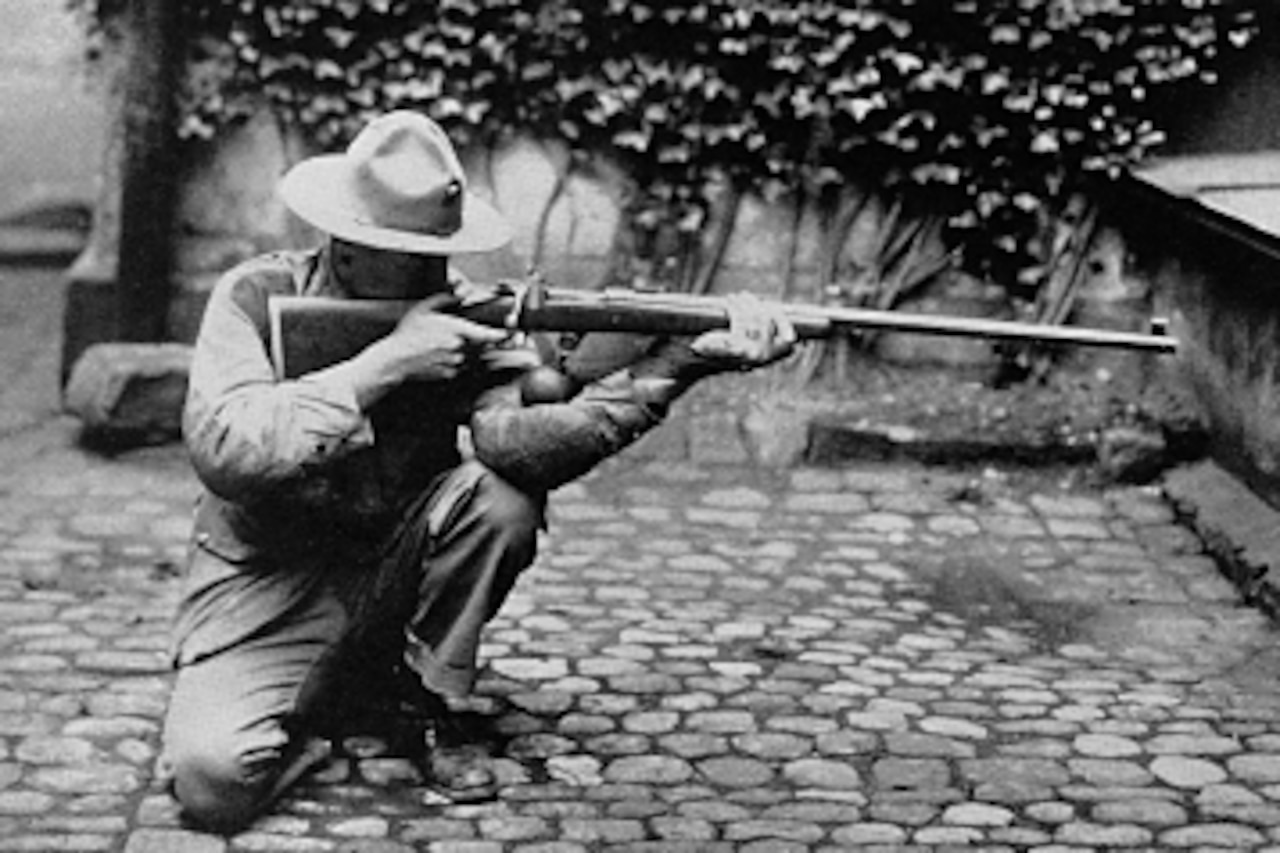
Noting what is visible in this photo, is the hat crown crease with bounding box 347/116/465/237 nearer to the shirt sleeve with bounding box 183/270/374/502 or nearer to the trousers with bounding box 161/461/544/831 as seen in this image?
the shirt sleeve with bounding box 183/270/374/502

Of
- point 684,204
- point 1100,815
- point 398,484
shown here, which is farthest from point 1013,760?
point 684,204

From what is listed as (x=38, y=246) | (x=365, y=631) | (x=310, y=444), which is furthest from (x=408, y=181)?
(x=38, y=246)

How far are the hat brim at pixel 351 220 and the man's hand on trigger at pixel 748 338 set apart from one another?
611mm

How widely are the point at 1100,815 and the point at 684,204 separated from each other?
4.33 meters

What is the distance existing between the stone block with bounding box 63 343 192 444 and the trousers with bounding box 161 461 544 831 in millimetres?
2975

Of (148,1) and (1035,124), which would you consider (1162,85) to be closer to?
(1035,124)

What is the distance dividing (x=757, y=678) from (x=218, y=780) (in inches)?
Result: 70.0

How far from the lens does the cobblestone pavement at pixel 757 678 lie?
492 centimetres

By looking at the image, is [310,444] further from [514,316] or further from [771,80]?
[771,80]

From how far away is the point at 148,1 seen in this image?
8398 mm

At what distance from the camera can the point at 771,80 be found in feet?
28.2

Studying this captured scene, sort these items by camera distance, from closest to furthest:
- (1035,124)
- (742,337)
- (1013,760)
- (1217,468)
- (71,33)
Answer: (742,337) → (1013,760) → (1217,468) → (1035,124) → (71,33)

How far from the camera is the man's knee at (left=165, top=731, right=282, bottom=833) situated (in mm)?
4773

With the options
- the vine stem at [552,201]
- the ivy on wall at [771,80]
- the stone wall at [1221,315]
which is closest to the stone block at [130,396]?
the ivy on wall at [771,80]
